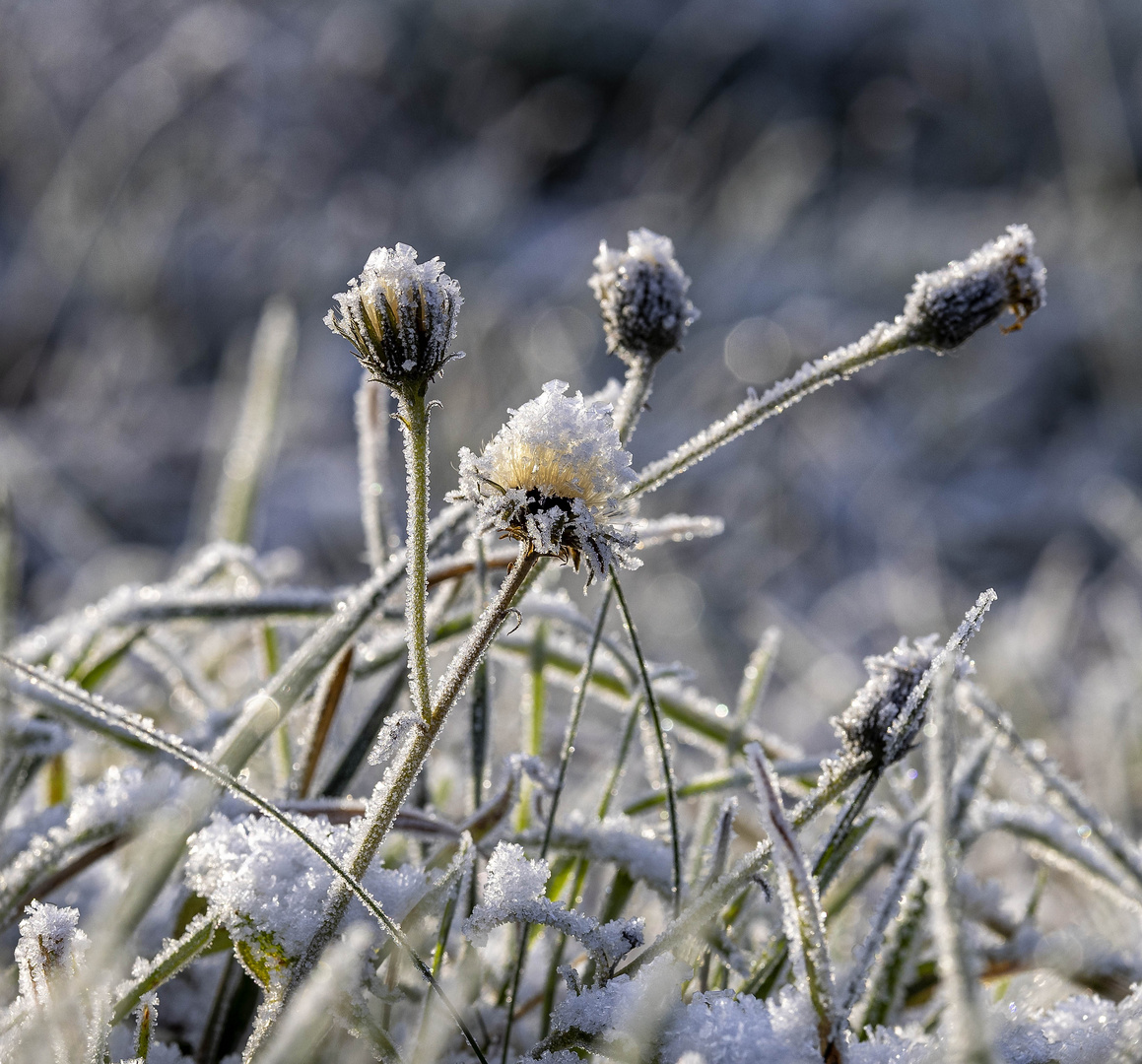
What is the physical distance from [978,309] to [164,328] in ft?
14.0

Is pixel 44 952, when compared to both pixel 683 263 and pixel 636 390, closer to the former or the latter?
pixel 636 390

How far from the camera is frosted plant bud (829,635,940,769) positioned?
18.8 inches

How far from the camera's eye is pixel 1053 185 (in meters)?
5.10

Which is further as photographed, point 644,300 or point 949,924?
point 644,300

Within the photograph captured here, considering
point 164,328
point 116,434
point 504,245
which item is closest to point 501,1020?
point 116,434

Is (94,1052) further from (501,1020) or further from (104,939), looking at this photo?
(501,1020)

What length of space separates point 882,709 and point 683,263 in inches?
169

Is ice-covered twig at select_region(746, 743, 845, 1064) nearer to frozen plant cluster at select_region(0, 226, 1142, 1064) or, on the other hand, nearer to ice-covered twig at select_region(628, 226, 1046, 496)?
frozen plant cluster at select_region(0, 226, 1142, 1064)

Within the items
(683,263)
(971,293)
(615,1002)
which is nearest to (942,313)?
(971,293)

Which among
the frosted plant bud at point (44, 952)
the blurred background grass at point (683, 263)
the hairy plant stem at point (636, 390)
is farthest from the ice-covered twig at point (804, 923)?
the blurred background grass at point (683, 263)

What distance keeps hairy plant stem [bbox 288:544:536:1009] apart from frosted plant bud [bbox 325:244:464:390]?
10 cm

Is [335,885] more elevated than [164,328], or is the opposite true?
[164,328]

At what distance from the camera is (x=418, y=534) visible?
42 cm

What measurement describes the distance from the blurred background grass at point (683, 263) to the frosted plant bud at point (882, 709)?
852 millimetres
